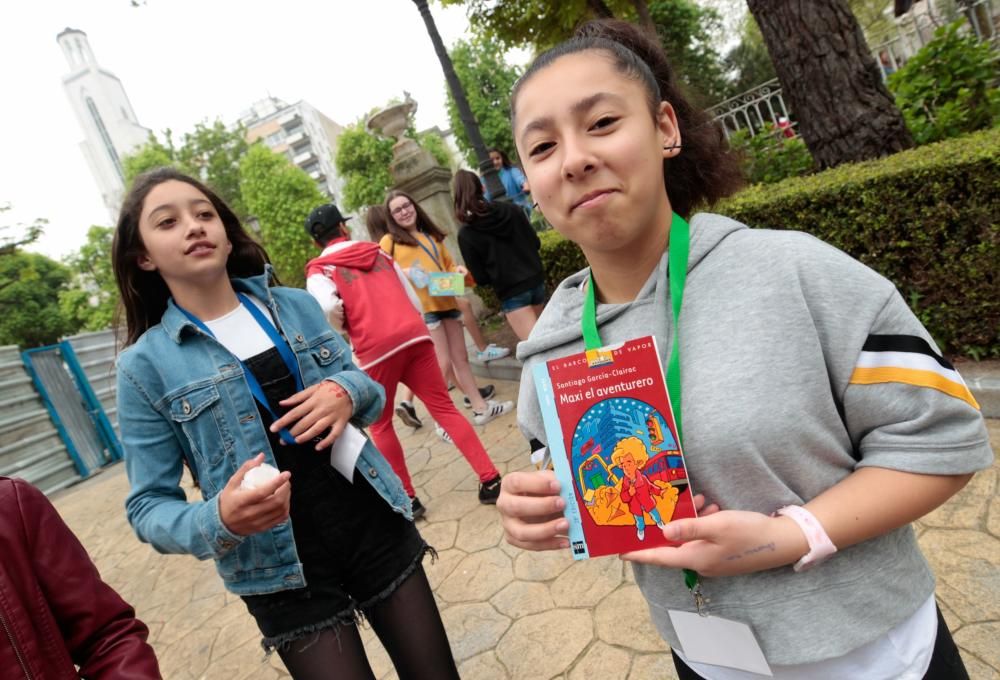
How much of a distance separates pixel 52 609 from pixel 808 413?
1538 mm

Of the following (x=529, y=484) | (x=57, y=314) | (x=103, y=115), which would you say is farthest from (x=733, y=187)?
(x=103, y=115)

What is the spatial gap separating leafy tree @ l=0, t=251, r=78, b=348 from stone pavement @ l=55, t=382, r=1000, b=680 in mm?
21092

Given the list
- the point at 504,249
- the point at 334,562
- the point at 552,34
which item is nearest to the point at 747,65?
the point at 552,34

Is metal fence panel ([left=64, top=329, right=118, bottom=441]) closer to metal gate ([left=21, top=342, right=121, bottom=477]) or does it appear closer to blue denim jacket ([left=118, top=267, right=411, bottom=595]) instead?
metal gate ([left=21, top=342, right=121, bottom=477])

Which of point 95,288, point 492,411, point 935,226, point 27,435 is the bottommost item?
point 492,411

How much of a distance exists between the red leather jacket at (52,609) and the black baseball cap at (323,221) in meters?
2.63

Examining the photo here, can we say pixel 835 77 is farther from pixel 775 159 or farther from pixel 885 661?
pixel 885 661

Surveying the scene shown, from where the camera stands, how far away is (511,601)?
9.48ft

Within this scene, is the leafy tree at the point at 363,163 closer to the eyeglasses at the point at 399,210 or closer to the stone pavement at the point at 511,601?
the eyeglasses at the point at 399,210

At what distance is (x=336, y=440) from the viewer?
1.67 m

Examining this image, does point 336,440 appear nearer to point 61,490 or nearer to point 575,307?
point 575,307

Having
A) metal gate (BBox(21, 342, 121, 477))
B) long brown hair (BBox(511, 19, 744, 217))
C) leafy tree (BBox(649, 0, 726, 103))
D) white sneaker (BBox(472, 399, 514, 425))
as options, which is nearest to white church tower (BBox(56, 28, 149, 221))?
metal gate (BBox(21, 342, 121, 477))

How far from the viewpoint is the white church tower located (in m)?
63.8

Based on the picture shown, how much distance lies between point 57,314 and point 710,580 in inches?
1141
